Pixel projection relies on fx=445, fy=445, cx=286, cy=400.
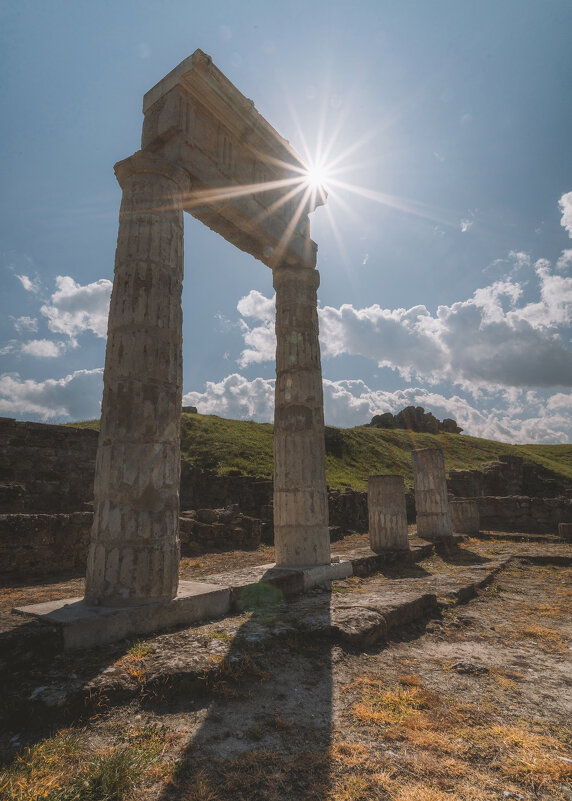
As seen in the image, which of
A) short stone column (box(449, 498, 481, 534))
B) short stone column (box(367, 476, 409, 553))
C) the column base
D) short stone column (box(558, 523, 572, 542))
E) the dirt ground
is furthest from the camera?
short stone column (box(449, 498, 481, 534))

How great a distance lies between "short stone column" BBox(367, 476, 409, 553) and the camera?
35.0 ft

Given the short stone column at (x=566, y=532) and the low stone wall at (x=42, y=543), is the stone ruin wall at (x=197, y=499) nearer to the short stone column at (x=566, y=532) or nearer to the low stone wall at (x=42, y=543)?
the low stone wall at (x=42, y=543)

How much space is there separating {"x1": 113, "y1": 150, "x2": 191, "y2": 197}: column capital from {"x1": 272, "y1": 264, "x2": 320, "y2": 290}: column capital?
121 inches

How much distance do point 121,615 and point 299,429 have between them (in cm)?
444

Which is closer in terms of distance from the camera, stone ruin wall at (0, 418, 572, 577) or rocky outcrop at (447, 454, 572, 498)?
stone ruin wall at (0, 418, 572, 577)

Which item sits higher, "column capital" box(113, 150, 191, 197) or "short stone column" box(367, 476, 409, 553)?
"column capital" box(113, 150, 191, 197)

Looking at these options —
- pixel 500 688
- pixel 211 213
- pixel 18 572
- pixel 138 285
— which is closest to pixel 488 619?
pixel 500 688

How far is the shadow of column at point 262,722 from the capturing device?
7.50ft

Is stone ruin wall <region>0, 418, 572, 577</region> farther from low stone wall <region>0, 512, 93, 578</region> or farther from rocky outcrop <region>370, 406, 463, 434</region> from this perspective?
rocky outcrop <region>370, 406, 463, 434</region>

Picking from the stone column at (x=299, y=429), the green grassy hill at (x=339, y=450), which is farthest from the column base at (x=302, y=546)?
the green grassy hill at (x=339, y=450)

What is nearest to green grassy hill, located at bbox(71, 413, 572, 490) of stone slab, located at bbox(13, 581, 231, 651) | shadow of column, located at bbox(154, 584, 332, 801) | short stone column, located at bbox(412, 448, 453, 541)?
short stone column, located at bbox(412, 448, 453, 541)

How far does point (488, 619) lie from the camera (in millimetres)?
5773

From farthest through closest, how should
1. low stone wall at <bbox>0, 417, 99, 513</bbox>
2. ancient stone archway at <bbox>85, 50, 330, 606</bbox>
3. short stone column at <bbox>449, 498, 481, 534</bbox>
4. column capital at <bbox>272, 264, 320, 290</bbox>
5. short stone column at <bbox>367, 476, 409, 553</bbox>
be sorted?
short stone column at <bbox>449, 498, 481, 534</bbox>, low stone wall at <bbox>0, 417, 99, 513</bbox>, short stone column at <bbox>367, 476, 409, 553</bbox>, column capital at <bbox>272, 264, 320, 290</bbox>, ancient stone archway at <bbox>85, 50, 330, 606</bbox>

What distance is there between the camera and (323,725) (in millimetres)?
2945
